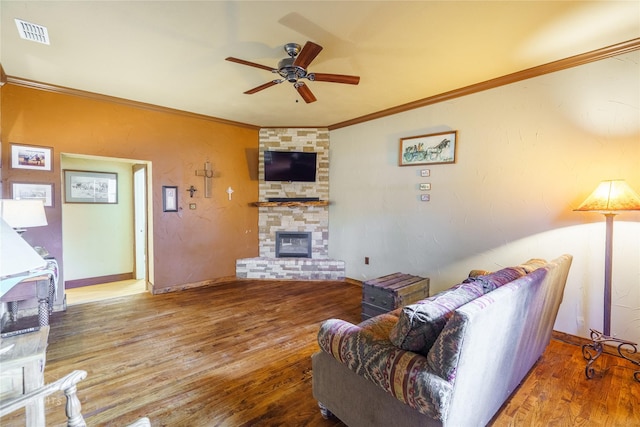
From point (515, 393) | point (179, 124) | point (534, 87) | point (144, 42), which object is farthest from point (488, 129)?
point (179, 124)

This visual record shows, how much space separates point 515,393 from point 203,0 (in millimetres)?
3460

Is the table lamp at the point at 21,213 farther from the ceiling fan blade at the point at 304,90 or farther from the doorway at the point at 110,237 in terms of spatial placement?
the ceiling fan blade at the point at 304,90

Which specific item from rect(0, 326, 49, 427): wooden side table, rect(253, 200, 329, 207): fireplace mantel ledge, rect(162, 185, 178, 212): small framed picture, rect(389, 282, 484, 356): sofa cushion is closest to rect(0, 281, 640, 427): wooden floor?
rect(0, 326, 49, 427): wooden side table

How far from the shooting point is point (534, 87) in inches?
113

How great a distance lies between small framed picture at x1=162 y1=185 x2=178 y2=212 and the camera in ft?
13.6

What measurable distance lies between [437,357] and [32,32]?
11.8ft

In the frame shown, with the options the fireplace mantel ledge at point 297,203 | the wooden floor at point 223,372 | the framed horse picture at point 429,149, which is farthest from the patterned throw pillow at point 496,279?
the fireplace mantel ledge at point 297,203

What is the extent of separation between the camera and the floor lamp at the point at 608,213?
7.04 ft

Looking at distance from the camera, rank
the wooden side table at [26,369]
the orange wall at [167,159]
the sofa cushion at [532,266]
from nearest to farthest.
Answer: the wooden side table at [26,369]
the sofa cushion at [532,266]
the orange wall at [167,159]

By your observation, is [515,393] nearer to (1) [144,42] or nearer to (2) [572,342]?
(2) [572,342]

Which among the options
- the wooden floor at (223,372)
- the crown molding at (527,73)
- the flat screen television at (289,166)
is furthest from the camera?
the flat screen television at (289,166)

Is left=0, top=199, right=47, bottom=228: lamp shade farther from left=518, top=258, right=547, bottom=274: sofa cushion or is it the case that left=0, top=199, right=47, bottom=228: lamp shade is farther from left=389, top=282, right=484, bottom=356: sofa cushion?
left=518, top=258, right=547, bottom=274: sofa cushion

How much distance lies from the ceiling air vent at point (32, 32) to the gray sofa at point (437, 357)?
3.12 metres

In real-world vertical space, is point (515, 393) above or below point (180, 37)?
below
